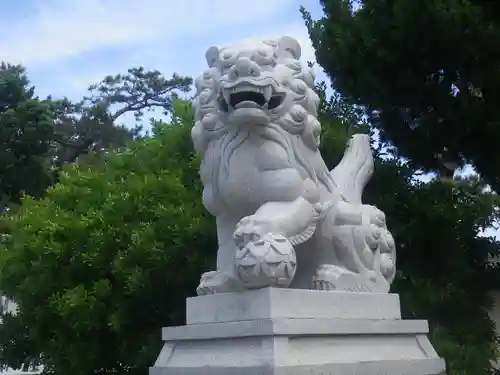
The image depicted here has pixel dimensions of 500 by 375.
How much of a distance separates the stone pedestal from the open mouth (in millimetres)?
909

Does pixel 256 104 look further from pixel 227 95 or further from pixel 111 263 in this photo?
pixel 111 263

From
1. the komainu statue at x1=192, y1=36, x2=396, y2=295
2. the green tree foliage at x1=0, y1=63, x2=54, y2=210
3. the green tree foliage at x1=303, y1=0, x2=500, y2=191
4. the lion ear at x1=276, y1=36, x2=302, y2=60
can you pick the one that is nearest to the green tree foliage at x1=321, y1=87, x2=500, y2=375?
the green tree foliage at x1=303, y1=0, x2=500, y2=191

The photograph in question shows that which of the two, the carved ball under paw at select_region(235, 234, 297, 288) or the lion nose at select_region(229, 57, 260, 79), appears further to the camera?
A: the lion nose at select_region(229, 57, 260, 79)

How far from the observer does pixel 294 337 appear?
3172 millimetres

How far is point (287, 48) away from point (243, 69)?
0.43 m

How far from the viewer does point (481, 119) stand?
620cm

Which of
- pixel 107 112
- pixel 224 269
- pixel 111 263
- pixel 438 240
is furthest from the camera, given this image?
pixel 107 112

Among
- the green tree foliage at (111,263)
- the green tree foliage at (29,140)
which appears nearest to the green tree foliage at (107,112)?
the green tree foliage at (29,140)

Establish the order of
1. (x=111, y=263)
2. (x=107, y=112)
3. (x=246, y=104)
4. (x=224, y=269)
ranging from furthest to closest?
(x=107, y=112), (x=111, y=263), (x=224, y=269), (x=246, y=104)

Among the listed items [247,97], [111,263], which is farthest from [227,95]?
[111,263]

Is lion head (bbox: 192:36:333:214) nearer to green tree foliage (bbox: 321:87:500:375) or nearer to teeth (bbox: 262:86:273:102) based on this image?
teeth (bbox: 262:86:273:102)

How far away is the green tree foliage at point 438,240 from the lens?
592cm

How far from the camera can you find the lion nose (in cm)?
344

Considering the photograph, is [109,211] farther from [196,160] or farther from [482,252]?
[482,252]
